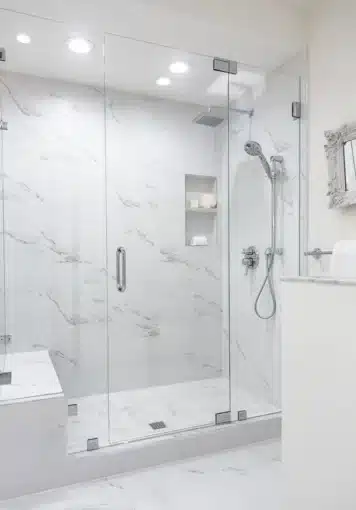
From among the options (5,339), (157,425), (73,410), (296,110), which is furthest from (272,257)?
(5,339)

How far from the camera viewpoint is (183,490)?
67.4 inches

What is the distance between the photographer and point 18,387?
1848 millimetres

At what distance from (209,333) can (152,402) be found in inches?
30.3

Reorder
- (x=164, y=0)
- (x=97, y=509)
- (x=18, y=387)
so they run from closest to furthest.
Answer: (x=97, y=509)
(x=18, y=387)
(x=164, y=0)

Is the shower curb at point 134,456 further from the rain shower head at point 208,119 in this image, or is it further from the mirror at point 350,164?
the rain shower head at point 208,119

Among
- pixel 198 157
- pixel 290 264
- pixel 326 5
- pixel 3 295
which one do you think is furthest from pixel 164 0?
pixel 3 295

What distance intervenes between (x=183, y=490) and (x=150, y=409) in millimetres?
861

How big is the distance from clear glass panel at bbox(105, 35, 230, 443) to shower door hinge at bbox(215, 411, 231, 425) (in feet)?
1.36

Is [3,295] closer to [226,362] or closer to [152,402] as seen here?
[152,402]

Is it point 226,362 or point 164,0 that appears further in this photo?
point 226,362

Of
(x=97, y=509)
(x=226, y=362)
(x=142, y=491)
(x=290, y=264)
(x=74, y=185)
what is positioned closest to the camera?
(x=97, y=509)

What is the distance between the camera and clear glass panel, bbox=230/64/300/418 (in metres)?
2.56

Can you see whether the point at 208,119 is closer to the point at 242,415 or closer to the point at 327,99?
the point at 327,99

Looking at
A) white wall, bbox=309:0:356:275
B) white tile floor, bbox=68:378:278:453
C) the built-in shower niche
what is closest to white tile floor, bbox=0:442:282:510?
white tile floor, bbox=68:378:278:453
